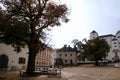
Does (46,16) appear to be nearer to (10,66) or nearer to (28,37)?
(28,37)

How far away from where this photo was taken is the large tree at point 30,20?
21219 millimetres

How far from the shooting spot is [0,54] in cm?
3078

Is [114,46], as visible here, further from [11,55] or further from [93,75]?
[93,75]

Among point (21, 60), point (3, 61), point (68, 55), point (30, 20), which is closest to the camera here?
point (30, 20)

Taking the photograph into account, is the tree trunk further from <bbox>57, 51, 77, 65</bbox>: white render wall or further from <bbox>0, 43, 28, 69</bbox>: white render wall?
<bbox>57, 51, 77, 65</bbox>: white render wall

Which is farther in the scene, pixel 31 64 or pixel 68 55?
pixel 68 55

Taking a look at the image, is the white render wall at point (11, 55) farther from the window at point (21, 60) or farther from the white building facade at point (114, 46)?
the white building facade at point (114, 46)

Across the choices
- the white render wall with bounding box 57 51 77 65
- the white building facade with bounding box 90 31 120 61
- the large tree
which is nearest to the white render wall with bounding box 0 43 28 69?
the large tree

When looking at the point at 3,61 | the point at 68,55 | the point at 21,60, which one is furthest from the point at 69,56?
the point at 3,61

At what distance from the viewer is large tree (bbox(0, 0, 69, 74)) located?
21219 millimetres

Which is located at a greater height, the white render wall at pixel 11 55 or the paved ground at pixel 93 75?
the white render wall at pixel 11 55

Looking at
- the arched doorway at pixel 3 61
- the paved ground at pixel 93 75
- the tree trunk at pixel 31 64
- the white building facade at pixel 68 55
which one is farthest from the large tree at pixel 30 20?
the white building facade at pixel 68 55

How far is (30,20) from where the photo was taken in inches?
917

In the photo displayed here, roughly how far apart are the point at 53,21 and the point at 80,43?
36153 mm
